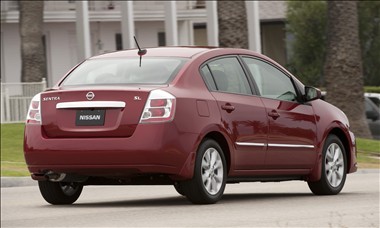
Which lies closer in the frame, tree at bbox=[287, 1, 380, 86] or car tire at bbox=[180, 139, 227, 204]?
car tire at bbox=[180, 139, 227, 204]

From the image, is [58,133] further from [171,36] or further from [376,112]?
[171,36]

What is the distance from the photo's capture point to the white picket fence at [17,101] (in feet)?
124

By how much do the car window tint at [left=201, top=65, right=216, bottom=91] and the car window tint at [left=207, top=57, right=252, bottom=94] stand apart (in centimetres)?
6

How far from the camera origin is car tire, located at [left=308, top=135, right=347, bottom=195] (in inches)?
575

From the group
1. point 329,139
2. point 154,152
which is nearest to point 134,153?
point 154,152

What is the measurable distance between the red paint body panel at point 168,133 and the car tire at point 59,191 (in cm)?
63

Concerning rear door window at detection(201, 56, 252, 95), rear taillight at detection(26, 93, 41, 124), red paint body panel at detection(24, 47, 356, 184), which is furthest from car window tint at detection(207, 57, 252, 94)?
rear taillight at detection(26, 93, 41, 124)

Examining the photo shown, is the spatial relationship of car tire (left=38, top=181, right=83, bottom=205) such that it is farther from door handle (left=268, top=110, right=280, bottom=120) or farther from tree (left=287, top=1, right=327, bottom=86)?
tree (left=287, top=1, right=327, bottom=86)

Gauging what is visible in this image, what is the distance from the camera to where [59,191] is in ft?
45.3

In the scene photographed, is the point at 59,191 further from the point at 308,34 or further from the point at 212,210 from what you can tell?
the point at 308,34

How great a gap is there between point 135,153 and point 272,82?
8.95 ft

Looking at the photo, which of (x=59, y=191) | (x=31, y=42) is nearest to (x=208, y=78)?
(x=59, y=191)

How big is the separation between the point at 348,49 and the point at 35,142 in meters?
18.5

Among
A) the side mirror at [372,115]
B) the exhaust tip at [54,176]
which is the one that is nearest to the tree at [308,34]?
the side mirror at [372,115]
